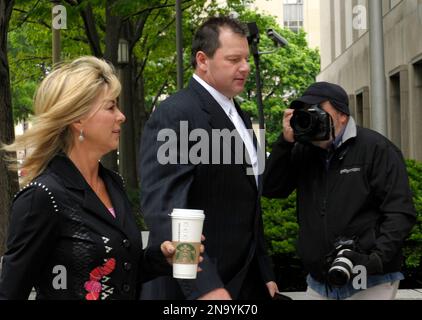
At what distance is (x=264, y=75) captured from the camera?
73.1m

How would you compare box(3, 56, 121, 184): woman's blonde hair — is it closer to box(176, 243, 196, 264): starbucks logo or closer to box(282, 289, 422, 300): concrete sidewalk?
box(176, 243, 196, 264): starbucks logo

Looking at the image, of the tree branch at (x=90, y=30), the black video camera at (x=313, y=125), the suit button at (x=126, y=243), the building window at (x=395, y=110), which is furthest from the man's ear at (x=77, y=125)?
the building window at (x=395, y=110)

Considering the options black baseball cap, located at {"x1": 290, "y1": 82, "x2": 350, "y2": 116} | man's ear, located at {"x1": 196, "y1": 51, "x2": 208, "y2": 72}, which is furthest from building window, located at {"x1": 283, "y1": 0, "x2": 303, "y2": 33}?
man's ear, located at {"x1": 196, "y1": 51, "x2": 208, "y2": 72}

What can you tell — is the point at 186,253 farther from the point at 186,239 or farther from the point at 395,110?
the point at 395,110

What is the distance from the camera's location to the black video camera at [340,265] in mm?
4342

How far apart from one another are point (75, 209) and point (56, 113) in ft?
1.26

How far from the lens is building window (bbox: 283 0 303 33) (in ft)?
Answer: 355

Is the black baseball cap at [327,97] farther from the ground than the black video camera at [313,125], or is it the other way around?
the black baseball cap at [327,97]

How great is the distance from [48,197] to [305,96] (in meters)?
1.96

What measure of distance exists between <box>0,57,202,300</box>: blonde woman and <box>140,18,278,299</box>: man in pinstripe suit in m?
0.26

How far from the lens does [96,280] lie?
10.6ft

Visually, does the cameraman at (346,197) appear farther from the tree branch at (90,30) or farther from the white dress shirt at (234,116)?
the tree branch at (90,30)

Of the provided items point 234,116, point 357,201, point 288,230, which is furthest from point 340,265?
point 288,230

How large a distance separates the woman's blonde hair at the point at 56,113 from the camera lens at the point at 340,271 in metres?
1.60
